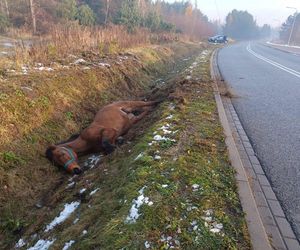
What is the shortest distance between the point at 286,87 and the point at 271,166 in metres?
7.50

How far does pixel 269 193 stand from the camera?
4.12 m

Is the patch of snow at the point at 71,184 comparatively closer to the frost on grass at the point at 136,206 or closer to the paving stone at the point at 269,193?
→ the frost on grass at the point at 136,206

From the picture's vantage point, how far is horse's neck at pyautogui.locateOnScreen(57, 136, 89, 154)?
6.04m

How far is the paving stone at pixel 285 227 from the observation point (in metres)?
3.35

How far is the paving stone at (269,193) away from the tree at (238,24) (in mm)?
118889

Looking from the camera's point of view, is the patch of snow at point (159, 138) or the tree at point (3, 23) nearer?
the patch of snow at point (159, 138)

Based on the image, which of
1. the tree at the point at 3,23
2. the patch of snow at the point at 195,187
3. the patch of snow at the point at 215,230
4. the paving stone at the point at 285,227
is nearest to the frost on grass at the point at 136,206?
the patch of snow at the point at 195,187

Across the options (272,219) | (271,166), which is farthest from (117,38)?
(272,219)

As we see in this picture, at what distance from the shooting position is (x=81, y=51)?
1207 centimetres

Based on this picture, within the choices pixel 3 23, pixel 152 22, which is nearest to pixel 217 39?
pixel 152 22

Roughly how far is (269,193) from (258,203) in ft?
1.10

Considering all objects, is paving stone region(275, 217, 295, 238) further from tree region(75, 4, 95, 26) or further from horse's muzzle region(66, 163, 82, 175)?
tree region(75, 4, 95, 26)

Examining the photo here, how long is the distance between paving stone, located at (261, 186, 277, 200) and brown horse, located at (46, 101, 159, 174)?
2828mm

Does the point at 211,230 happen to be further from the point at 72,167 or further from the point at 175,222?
the point at 72,167
